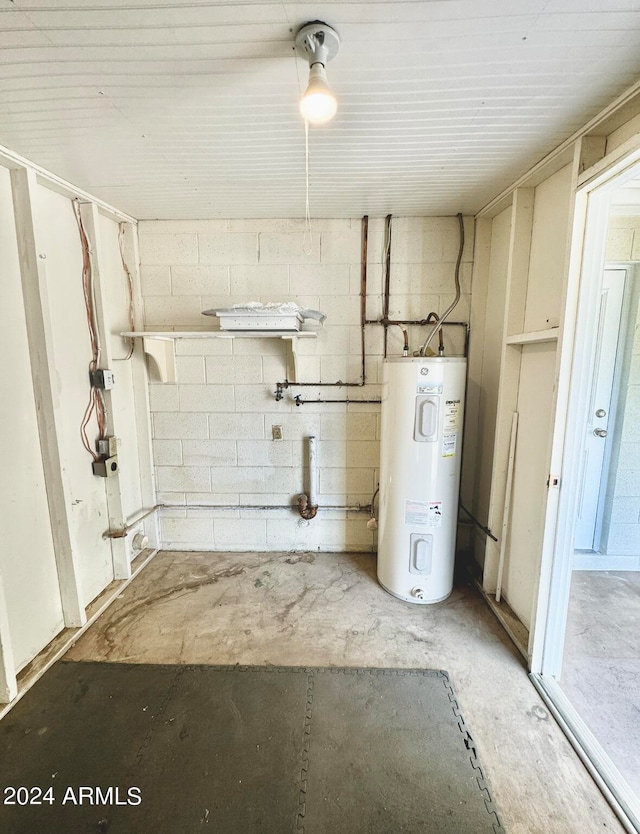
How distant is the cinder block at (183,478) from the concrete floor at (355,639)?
0.53 metres

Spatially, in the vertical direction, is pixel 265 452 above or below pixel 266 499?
above

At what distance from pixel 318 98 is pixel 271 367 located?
1.77m

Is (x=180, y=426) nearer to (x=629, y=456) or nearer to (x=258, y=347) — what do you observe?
(x=258, y=347)

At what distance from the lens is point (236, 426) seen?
2711mm

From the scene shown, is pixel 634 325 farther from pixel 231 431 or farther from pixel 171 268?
pixel 171 268

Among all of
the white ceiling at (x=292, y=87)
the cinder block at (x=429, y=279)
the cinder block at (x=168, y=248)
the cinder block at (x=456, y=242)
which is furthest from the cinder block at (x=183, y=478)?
the cinder block at (x=456, y=242)

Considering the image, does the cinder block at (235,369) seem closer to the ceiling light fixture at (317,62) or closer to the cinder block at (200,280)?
the cinder block at (200,280)

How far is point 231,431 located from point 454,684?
203cm

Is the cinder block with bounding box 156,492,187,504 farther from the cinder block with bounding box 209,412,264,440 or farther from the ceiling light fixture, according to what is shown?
the ceiling light fixture

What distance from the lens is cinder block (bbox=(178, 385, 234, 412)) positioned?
2.69m

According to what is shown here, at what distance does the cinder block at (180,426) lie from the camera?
2.73 meters

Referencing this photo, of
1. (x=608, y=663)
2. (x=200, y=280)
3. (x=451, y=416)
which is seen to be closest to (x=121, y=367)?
(x=200, y=280)

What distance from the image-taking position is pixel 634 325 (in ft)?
8.29

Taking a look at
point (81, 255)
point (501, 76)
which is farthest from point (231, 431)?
point (501, 76)
